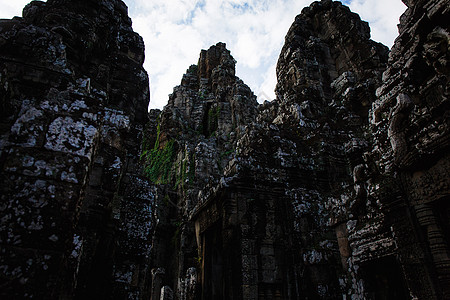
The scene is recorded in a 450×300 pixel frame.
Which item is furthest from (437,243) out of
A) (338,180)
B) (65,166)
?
(338,180)

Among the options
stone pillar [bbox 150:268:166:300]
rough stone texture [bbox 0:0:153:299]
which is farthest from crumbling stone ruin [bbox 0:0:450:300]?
stone pillar [bbox 150:268:166:300]

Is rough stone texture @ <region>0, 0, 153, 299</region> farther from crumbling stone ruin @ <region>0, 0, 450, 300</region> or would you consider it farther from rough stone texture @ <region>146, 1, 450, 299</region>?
rough stone texture @ <region>146, 1, 450, 299</region>

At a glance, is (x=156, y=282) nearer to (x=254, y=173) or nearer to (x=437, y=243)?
(x=254, y=173)

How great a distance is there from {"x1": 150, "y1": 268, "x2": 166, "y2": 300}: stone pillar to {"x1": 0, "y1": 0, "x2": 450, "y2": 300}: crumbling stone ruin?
10.7 m

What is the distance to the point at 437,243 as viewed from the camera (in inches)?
117

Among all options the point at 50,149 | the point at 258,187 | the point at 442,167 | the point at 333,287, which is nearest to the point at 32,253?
the point at 50,149

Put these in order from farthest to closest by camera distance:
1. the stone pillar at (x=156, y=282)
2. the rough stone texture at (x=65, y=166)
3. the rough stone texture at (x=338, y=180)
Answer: the stone pillar at (x=156, y=282), the rough stone texture at (x=338, y=180), the rough stone texture at (x=65, y=166)

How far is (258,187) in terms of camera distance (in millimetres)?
6934

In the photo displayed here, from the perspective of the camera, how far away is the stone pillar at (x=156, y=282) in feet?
59.6

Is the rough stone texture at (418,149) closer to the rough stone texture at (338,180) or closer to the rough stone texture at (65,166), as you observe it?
the rough stone texture at (338,180)

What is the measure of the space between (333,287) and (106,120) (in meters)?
6.03

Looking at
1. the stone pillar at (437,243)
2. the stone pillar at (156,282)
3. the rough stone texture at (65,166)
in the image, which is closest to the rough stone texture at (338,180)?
the stone pillar at (437,243)

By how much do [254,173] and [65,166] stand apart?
16.9 feet

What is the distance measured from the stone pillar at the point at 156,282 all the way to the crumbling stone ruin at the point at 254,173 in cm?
1072
